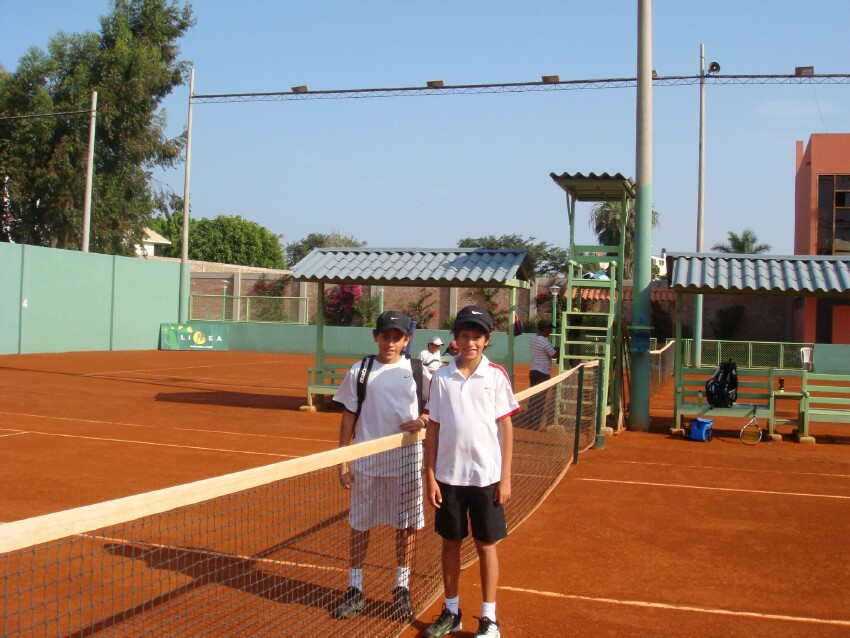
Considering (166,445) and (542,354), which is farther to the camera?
(542,354)

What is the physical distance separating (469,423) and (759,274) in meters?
11.2

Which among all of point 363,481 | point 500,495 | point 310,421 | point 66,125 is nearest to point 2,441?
point 310,421

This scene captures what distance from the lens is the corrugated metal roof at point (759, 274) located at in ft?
46.6

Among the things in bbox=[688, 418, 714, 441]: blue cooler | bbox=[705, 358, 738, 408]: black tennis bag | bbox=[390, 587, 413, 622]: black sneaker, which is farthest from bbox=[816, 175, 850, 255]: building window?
bbox=[390, 587, 413, 622]: black sneaker

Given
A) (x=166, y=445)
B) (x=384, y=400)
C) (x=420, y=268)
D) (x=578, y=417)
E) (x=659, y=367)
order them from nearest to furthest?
(x=384, y=400)
(x=578, y=417)
(x=166, y=445)
(x=420, y=268)
(x=659, y=367)

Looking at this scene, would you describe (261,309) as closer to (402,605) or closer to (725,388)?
(725,388)

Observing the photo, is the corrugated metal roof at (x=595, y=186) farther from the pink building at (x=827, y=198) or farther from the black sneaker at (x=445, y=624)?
the pink building at (x=827, y=198)

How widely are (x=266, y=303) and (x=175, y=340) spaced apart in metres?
4.85

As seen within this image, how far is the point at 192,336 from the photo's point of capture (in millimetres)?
37500

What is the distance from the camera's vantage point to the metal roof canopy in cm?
1631

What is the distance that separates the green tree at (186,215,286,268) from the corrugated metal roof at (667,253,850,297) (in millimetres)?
74775

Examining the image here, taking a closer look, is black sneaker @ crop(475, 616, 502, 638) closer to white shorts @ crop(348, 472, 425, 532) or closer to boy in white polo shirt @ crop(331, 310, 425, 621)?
boy in white polo shirt @ crop(331, 310, 425, 621)

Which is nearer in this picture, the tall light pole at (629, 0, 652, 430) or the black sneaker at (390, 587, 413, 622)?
the black sneaker at (390, 587, 413, 622)

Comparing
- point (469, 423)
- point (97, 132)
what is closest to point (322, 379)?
point (469, 423)
